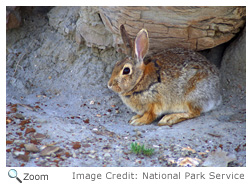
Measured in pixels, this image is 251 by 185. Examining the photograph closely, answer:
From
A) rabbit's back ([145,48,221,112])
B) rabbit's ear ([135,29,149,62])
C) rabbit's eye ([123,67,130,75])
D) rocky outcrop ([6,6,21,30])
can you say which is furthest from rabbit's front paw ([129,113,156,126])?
rocky outcrop ([6,6,21,30])

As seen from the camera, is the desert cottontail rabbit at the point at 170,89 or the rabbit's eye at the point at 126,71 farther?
the desert cottontail rabbit at the point at 170,89

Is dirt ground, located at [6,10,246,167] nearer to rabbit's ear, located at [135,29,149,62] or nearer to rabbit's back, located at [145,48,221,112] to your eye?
rabbit's back, located at [145,48,221,112]

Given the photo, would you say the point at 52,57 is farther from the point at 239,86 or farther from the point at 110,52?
the point at 239,86

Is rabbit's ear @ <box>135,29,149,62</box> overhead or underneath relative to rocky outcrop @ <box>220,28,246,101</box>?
overhead

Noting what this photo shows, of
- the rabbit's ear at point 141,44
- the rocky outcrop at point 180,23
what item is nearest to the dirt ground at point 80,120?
the rocky outcrop at point 180,23

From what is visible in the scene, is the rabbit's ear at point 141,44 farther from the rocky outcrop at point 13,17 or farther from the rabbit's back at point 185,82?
the rocky outcrop at point 13,17

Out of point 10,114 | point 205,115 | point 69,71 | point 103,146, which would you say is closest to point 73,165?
point 103,146
